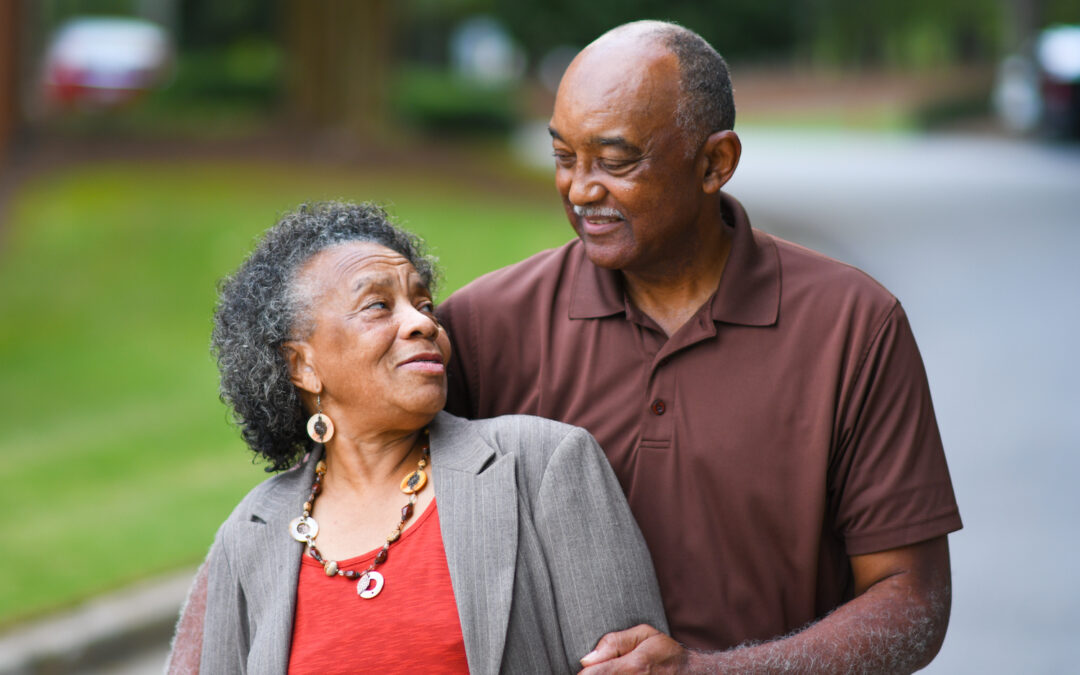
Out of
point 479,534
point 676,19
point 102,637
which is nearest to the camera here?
point 479,534

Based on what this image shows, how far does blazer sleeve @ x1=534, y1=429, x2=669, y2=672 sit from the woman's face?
33 centimetres

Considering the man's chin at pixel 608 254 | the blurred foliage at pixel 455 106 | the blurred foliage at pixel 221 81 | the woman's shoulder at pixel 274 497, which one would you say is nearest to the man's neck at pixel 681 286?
the man's chin at pixel 608 254

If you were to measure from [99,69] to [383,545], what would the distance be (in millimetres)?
23897

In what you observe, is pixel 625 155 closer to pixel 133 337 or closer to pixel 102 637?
pixel 102 637

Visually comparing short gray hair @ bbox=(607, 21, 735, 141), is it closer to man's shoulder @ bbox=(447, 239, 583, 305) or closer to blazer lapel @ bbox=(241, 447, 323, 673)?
man's shoulder @ bbox=(447, 239, 583, 305)

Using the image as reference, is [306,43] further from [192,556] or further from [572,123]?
[572,123]

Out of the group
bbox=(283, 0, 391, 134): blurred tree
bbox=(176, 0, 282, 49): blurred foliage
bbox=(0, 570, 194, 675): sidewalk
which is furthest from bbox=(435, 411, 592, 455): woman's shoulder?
bbox=(176, 0, 282, 49): blurred foliage

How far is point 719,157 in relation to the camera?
3.10 meters

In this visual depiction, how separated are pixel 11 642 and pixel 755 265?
341cm

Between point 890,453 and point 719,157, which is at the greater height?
point 719,157

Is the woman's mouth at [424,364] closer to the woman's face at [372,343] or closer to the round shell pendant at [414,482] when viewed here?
the woman's face at [372,343]

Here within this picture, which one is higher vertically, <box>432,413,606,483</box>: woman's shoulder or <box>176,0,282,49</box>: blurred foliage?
<box>176,0,282,49</box>: blurred foliage

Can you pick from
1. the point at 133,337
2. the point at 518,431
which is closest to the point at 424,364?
the point at 518,431

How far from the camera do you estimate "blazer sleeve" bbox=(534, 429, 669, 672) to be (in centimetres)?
272
